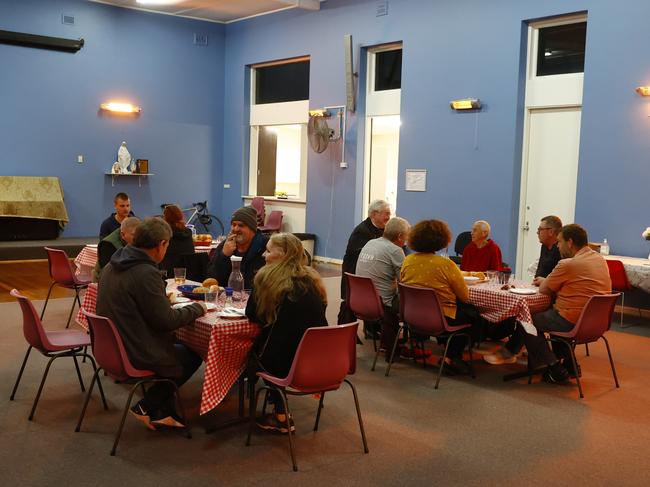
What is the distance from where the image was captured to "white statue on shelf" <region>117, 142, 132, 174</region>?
11.9 meters

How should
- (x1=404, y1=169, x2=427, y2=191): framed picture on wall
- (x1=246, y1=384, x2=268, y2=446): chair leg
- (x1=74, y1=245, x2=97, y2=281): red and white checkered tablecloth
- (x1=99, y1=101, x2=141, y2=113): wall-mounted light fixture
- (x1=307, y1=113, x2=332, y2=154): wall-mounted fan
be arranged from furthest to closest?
1. (x1=99, y1=101, x2=141, y2=113): wall-mounted light fixture
2. (x1=307, y1=113, x2=332, y2=154): wall-mounted fan
3. (x1=404, y1=169, x2=427, y2=191): framed picture on wall
4. (x1=74, y1=245, x2=97, y2=281): red and white checkered tablecloth
5. (x1=246, y1=384, x2=268, y2=446): chair leg

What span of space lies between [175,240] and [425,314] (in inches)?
83.4

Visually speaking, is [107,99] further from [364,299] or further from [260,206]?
[364,299]

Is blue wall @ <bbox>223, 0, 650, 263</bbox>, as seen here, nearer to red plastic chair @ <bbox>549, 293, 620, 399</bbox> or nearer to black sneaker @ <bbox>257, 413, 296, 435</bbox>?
red plastic chair @ <bbox>549, 293, 620, 399</bbox>

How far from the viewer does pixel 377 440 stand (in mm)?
3725

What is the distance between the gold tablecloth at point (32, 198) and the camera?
10586mm

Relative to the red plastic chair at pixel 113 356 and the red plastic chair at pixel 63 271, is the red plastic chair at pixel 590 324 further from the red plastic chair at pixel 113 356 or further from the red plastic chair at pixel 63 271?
the red plastic chair at pixel 63 271

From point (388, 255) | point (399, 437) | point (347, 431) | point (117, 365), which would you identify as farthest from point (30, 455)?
point (388, 255)

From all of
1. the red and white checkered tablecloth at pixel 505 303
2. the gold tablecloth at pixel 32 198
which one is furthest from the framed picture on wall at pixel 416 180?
the gold tablecloth at pixel 32 198

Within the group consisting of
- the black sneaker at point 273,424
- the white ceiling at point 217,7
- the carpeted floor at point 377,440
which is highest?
the white ceiling at point 217,7

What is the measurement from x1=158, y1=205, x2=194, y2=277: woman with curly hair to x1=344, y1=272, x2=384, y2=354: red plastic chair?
1.35 metres

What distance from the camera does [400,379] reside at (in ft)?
16.0

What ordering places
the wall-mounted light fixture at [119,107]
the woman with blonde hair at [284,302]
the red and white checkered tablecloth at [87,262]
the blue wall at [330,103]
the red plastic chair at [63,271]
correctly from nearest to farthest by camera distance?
1. the woman with blonde hair at [284,302]
2. the red plastic chair at [63,271]
3. the red and white checkered tablecloth at [87,262]
4. the blue wall at [330,103]
5. the wall-mounted light fixture at [119,107]

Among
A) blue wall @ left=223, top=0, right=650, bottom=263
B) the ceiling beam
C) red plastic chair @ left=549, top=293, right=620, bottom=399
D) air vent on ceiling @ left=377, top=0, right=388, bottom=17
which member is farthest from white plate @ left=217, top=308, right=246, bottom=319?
the ceiling beam
